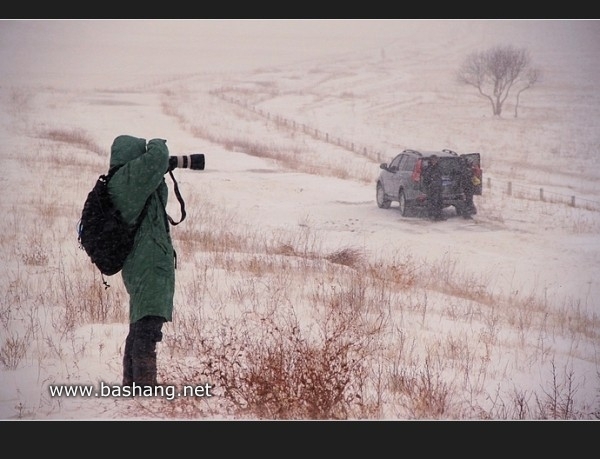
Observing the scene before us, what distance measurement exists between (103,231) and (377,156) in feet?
67.2

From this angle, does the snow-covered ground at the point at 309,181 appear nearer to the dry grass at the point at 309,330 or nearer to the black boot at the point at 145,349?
the dry grass at the point at 309,330

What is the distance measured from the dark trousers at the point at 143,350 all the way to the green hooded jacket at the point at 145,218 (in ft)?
→ 0.23

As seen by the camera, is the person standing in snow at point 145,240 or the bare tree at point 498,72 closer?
the person standing in snow at point 145,240

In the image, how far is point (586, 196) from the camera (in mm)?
20703

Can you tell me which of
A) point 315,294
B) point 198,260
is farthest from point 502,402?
point 198,260

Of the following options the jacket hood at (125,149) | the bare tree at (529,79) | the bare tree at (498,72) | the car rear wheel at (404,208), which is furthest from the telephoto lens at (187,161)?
the bare tree at (529,79)

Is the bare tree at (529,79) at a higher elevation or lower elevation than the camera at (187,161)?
higher

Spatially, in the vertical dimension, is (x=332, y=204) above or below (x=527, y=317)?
above

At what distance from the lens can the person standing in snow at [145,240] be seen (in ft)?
14.8

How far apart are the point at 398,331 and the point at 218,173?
11.0 metres

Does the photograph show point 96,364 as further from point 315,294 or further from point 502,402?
point 502,402

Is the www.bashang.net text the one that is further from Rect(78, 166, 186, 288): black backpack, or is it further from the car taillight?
the car taillight

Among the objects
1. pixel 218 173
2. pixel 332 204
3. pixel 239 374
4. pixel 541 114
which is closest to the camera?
pixel 239 374

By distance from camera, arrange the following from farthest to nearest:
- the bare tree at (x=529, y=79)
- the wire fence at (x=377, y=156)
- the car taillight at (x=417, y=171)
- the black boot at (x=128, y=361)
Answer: the bare tree at (x=529, y=79) → the wire fence at (x=377, y=156) → the car taillight at (x=417, y=171) → the black boot at (x=128, y=361)
